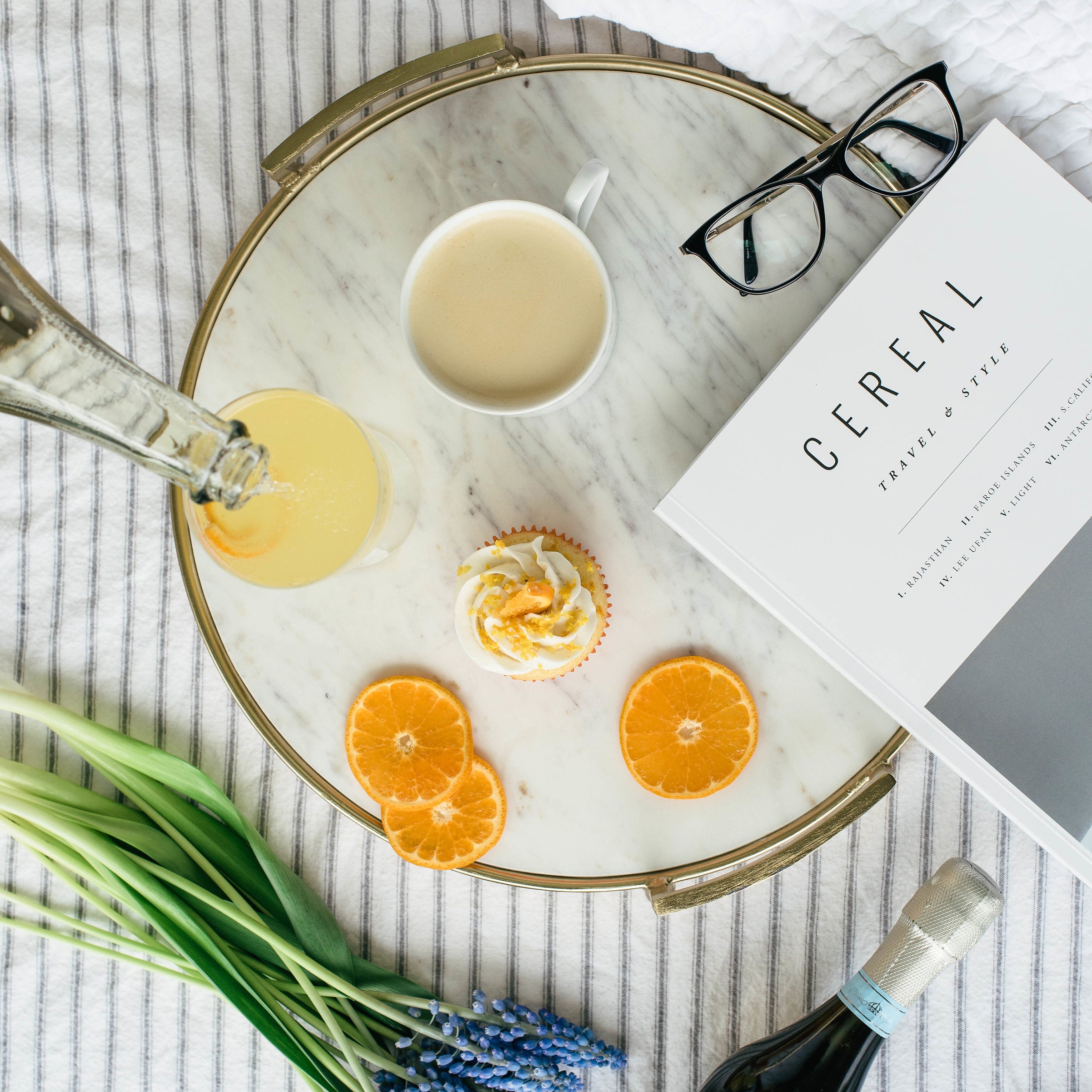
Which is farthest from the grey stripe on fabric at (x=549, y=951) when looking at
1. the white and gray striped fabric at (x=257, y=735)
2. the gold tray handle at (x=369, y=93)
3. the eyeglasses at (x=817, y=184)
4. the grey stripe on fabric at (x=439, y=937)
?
the gold tray handle at (x=369, y=93)

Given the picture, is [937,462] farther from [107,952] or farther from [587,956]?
[107,952]

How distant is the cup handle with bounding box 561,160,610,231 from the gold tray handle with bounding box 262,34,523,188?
18 centimetres

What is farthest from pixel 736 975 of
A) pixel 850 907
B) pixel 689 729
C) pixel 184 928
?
pixel 184 928

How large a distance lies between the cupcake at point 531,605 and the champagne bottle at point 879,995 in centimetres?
37

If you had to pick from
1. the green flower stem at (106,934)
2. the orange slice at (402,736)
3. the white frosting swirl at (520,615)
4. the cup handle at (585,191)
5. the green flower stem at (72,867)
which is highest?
the cup handle at (585,191)

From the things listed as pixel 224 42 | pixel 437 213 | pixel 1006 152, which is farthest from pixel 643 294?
pixel 224 42

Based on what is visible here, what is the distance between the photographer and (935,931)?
0.70 metres

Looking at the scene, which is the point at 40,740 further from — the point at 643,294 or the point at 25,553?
the point at 643,294

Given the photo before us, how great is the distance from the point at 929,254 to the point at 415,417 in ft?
1.50

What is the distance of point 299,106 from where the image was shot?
0.89 meters

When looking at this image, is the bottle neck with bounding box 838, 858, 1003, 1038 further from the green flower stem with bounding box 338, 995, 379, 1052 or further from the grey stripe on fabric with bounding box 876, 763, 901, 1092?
the green flower stem with bounding box 338, 995, 379, 1052

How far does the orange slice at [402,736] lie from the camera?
0.75 meters

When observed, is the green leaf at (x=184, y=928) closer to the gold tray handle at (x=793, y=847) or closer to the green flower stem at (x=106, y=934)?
the green flower stem at (x=106, y=934)

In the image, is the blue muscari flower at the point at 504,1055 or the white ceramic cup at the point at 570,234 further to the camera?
the blue muscari flower at the point at 504,1055
